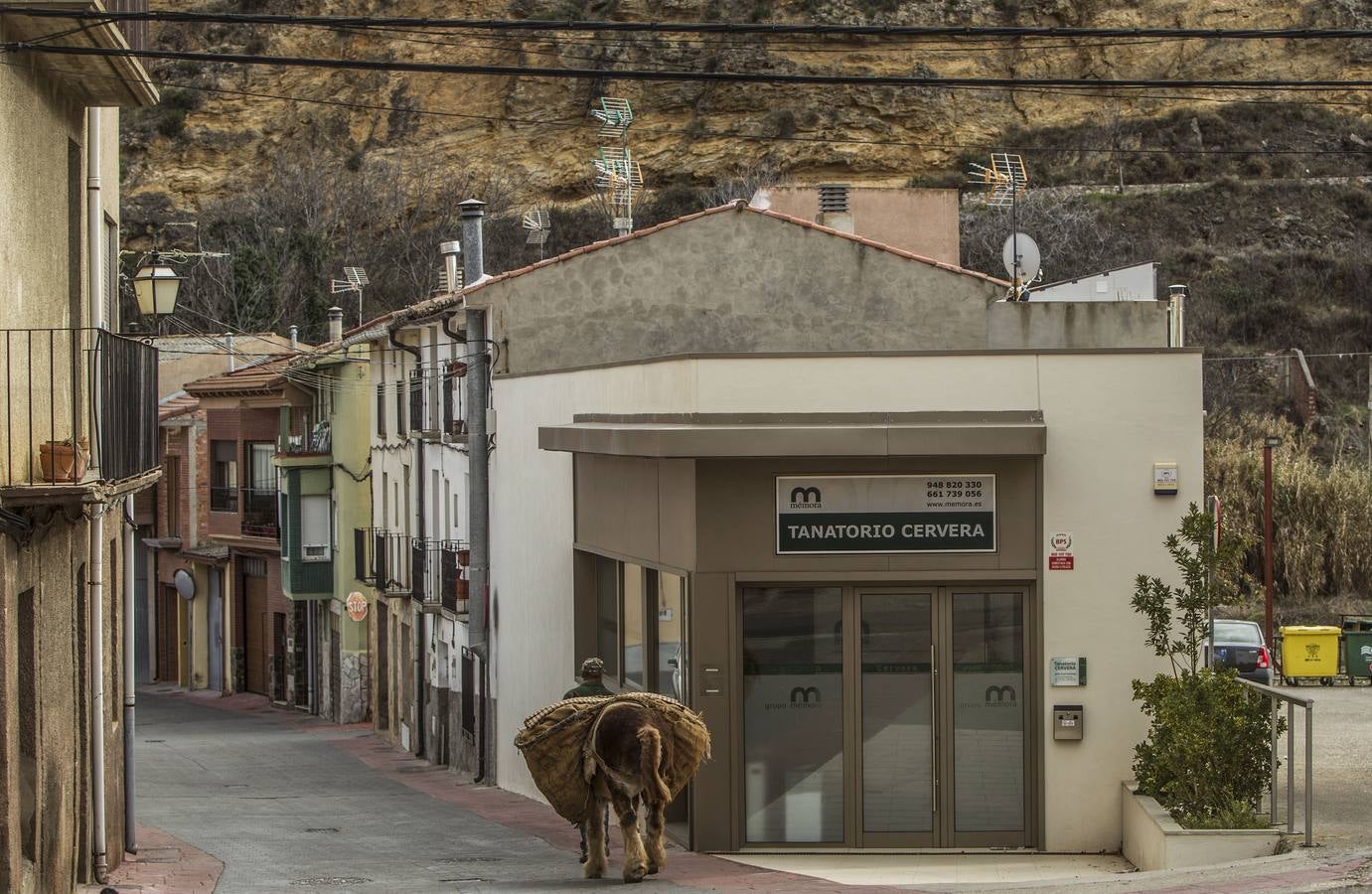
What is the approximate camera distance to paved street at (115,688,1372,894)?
1223 centimetres

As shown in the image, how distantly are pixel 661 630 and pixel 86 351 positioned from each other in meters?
5.84

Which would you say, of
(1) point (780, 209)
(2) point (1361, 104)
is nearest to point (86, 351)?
(1) point (780, 209)

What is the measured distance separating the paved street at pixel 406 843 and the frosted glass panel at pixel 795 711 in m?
0.79

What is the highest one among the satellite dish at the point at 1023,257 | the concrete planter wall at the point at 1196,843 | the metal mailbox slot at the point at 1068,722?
the satellite dish at the point at 1023,257

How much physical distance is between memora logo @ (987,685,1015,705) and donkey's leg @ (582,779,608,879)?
353 centimetres

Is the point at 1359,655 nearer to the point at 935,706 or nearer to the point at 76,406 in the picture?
the point at 935,706

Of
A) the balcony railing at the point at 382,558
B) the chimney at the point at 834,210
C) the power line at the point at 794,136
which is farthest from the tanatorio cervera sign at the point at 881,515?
the power line at the point at 794,136

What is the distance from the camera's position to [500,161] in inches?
3174

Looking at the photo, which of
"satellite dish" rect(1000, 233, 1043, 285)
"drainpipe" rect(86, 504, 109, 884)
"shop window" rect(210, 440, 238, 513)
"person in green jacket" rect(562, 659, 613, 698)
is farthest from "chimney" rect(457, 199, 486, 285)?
"shop window" rect(210, 440, 238, 513)

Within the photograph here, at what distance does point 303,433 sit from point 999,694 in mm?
29673

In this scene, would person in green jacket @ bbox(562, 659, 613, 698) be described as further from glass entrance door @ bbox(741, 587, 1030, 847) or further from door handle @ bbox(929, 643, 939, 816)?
door handle @ bbox(929, 643, 939, 816)

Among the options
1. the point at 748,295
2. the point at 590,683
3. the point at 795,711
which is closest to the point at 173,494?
the point at 748,295

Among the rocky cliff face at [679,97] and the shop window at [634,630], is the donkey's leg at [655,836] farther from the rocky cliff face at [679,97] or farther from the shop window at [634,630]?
the rocky cliff face at [679,97]

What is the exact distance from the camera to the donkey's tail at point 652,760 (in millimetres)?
12148
